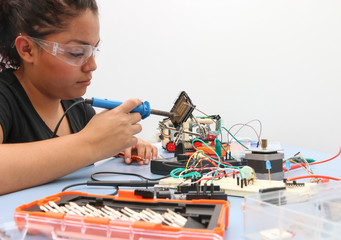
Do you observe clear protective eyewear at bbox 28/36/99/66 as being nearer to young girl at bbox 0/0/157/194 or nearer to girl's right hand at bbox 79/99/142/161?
young girl at bbox 0/0/157/194

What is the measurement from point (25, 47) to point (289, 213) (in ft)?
3.04

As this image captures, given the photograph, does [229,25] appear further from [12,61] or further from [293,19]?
[12,61]

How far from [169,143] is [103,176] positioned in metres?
0.55

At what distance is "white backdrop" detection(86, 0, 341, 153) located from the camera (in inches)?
89.7

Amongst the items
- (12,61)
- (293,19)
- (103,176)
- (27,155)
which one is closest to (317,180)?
(103,176)

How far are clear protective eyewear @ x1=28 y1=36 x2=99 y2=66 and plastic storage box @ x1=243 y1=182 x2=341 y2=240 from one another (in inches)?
28.5

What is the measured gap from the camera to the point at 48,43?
954 millimetres

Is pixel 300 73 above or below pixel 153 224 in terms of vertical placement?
above

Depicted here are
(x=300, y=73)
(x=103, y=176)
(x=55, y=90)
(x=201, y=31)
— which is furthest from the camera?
(x=201, y=31)

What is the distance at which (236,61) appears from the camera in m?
2.50

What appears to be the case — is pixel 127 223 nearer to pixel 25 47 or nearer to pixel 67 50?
pixel 67 50

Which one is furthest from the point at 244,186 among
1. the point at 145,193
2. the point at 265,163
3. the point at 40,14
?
the point at 40,14

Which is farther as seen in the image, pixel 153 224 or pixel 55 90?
pixel 55 90

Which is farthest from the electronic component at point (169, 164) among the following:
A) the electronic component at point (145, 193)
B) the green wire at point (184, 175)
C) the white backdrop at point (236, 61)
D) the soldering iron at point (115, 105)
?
the white backdrop at point (236, 61)
